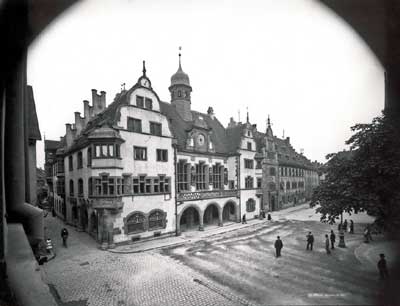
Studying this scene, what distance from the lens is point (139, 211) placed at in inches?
719

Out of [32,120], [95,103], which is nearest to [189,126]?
[95,103]

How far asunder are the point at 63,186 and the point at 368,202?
2794cm

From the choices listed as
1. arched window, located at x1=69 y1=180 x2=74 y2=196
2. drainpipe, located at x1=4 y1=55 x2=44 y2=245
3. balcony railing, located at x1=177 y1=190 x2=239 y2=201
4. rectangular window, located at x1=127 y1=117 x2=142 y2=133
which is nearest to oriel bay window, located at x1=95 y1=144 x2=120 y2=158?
rectangular window, located at x1=127 y1=117 x2=142 y2=133

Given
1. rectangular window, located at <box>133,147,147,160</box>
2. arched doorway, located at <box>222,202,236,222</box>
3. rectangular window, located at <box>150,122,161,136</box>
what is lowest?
arched doorway, located at <box>222,202,236,222</box>

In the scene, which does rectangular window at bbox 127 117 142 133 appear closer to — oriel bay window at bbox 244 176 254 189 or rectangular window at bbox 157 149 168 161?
rectangular window at bbox 157 149 168 161

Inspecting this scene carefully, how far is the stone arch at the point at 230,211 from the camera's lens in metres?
26.9

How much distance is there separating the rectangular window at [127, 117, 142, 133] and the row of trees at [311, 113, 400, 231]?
46.8 feet

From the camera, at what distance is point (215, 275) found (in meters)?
11.3

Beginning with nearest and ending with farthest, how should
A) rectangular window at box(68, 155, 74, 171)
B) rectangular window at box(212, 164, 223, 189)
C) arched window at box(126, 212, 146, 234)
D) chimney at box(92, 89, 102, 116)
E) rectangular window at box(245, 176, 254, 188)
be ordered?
arched window at box(126, 212, 146, 234), rectangular window at box(68, 155, 74, 171), chimney at box(92, 89, 102, 116), rectangular window at box(212, 164, 223, 189), rectangular window at box(245, 176, 254, 188)

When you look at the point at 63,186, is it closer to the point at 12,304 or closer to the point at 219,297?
the point at 219,297

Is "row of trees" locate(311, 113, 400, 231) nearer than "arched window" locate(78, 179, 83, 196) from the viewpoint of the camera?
Yes

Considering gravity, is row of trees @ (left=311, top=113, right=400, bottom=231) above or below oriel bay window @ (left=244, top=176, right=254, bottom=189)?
above

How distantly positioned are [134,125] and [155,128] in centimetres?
193

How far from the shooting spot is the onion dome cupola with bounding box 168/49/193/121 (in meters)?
26.6
